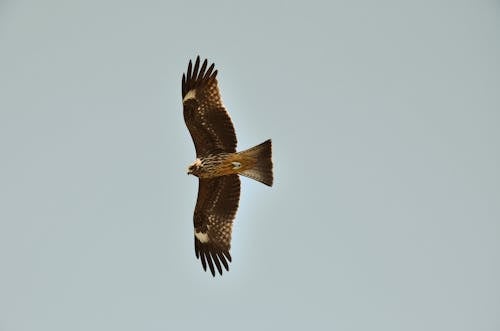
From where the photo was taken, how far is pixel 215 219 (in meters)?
14.6

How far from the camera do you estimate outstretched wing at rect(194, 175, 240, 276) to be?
14.3m

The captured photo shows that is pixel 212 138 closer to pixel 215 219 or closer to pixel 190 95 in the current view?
pixel 190 95

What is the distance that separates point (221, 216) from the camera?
572 inches

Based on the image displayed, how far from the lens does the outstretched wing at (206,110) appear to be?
44.3 ft

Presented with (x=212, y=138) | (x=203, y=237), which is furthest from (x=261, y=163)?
(x=203, y=237)

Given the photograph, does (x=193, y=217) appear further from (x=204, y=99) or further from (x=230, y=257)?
(x=204, y=99)

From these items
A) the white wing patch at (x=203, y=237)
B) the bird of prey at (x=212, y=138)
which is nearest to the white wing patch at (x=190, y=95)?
the bird of prey at (x=212, y=138)

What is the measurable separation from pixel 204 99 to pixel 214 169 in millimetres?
1231

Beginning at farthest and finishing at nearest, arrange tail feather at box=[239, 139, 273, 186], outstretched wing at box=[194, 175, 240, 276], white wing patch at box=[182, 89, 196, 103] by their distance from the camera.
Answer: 1. outstretched wing at box=[194, 175, 240, 276]
2. white wing patch at box=[182, 89, 196, 103]
3. tail feather at box=[239, 139, 273, 186]

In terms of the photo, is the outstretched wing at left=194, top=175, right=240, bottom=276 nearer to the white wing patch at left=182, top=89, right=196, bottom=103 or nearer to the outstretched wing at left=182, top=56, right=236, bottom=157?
the outstretched wing at left=182, top=56, right=236, bottom=157

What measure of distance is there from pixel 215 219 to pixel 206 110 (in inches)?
87.8

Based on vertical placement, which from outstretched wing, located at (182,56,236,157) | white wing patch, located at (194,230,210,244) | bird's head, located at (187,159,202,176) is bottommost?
white wing patch, located at (194,230,210,244)

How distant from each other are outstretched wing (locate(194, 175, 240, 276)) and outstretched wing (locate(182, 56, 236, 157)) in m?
0.90

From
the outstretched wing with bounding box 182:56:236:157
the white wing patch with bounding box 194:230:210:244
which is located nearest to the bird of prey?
the outstretched wing with bounding box 182:56:236:157
